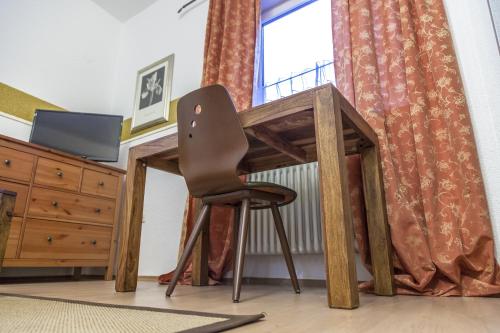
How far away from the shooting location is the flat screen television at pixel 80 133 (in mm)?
2623

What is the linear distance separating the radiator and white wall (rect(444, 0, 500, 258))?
0.78 metres

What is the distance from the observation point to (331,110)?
1037 millimetres

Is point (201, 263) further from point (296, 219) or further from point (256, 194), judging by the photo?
point (256, 194)

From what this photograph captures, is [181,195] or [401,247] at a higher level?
[181,195]

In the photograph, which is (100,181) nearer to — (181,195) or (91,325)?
(181,195)

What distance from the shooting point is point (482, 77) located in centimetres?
148

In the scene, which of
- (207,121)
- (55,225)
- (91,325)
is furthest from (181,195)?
(91,325)

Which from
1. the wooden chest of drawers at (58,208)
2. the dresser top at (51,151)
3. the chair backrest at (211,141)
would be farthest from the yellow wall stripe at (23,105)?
the chair backrest at (211,141)

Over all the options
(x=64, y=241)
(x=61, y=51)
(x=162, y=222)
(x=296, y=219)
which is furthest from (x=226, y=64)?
(x=61, y=51)

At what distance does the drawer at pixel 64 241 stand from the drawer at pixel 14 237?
0.04 meters

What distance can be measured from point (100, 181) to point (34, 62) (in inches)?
51.8

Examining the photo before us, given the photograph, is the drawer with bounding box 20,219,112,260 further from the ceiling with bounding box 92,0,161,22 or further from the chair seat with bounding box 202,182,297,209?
the ceiling with bounding box 92,0,161,22

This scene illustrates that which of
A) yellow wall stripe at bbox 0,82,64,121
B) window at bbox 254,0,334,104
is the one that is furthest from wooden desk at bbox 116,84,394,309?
yellow wall stripe at bbox 0,82,64,121

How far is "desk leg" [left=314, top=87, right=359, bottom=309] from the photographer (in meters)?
0.92
